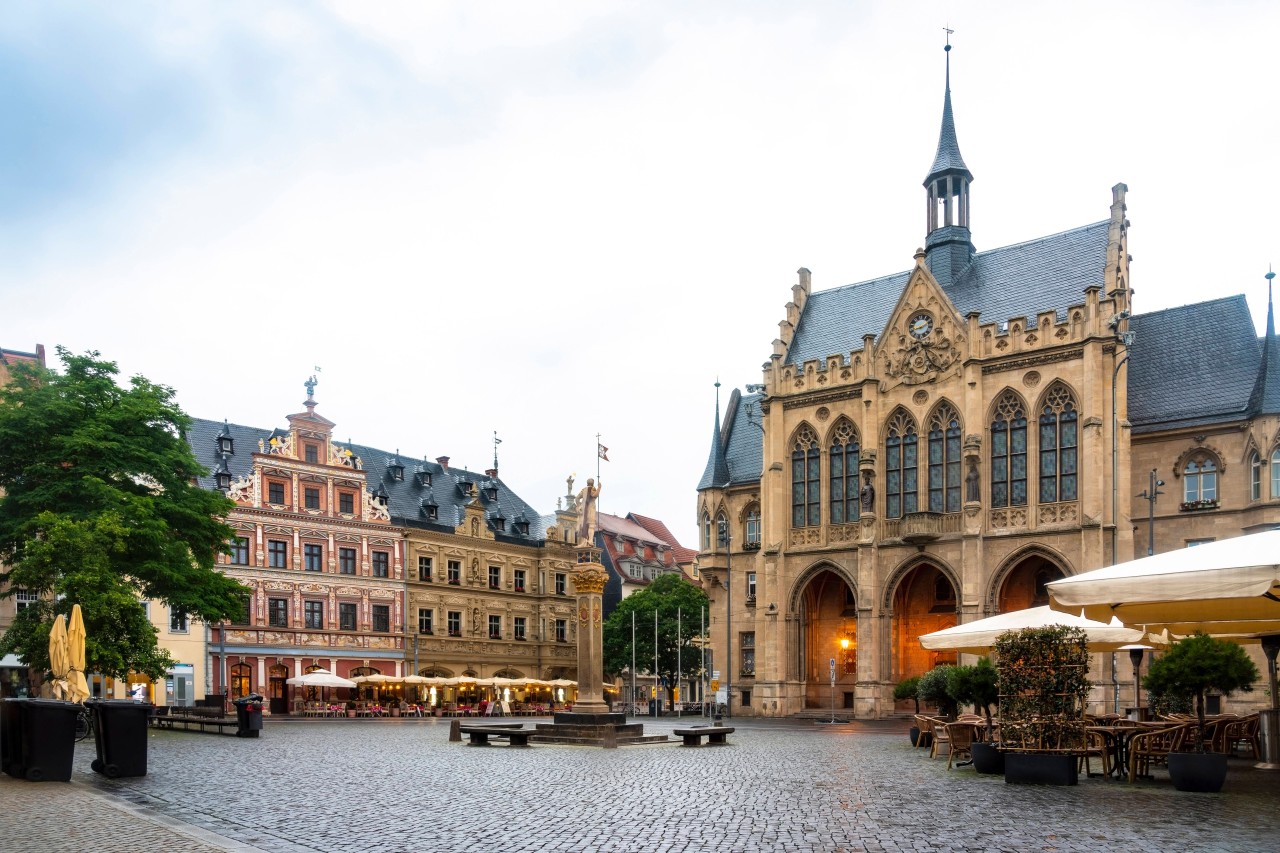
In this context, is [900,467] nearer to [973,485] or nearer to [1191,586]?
[973,485]

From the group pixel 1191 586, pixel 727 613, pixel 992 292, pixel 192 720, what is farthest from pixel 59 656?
pixel 992 292

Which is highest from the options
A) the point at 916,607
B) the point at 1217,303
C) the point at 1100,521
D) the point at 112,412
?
the point at 1217,303

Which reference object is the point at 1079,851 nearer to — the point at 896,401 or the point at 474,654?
the point at 896,401

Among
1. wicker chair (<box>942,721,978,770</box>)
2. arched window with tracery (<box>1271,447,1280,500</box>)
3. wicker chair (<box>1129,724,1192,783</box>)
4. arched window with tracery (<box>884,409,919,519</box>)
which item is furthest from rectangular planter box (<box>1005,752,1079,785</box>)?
arched window with tracery (<box>884,409,919,519</box>)

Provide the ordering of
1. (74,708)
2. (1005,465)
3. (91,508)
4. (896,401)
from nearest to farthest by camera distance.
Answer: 1. (74,708)
2. (91,508)
3. (1005,465)
4. (896,401)

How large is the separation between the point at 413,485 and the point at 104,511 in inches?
1487

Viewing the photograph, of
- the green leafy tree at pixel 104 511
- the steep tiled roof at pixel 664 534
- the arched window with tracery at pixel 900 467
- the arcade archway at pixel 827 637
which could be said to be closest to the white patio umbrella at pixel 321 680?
the green leafy tree at pixel 104 511

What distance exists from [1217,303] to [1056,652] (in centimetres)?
3674

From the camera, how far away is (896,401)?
52688 mm

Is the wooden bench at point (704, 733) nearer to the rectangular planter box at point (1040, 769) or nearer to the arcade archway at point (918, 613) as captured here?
the rectangular planter box at point (1040, 769)

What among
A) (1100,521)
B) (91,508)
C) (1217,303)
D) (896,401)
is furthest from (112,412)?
(1217,303)

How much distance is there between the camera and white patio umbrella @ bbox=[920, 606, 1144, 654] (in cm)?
2198

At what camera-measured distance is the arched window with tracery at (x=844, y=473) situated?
53.8 metres

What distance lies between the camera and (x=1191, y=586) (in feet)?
48.2
